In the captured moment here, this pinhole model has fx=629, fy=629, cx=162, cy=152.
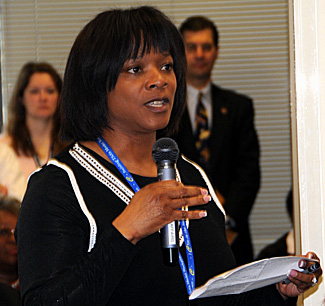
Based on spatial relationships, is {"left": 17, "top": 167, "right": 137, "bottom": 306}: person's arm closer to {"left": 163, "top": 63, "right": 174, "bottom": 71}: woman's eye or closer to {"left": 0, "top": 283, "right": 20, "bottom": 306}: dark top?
{"left": 163, "top": 63, "right": 174, "bottom": 71}: woman's eye

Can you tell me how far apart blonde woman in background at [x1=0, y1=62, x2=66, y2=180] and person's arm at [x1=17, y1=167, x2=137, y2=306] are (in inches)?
80.3

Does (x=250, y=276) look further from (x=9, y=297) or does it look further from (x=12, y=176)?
(x=12, y=176)

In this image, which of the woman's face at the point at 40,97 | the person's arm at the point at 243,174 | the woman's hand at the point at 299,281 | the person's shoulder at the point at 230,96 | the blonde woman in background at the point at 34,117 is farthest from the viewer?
the person's shoulder at the point at 230,96

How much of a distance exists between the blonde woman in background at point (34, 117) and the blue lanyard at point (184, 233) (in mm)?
1905

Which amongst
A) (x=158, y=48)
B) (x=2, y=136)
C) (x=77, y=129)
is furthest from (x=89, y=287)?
(x=2, y=136)

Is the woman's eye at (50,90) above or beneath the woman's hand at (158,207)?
above

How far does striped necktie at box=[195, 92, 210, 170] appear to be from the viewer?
12.0 feet

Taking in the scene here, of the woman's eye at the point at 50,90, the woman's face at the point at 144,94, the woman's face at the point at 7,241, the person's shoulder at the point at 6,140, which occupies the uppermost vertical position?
the woman's eye at the point at 50,90

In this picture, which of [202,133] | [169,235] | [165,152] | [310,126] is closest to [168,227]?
[169,235]

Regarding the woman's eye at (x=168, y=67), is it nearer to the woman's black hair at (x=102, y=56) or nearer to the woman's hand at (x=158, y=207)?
the woman's black hair at (x=102, y=56)

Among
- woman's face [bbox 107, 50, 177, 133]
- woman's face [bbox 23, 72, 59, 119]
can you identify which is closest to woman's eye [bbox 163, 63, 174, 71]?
woman's face [bbox 107, 50, 177, 133]

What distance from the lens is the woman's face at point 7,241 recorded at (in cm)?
313

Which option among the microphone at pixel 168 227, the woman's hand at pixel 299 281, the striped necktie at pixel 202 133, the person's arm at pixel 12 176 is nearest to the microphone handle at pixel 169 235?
the microphone at pixel 168 227

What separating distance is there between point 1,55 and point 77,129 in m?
3.23
